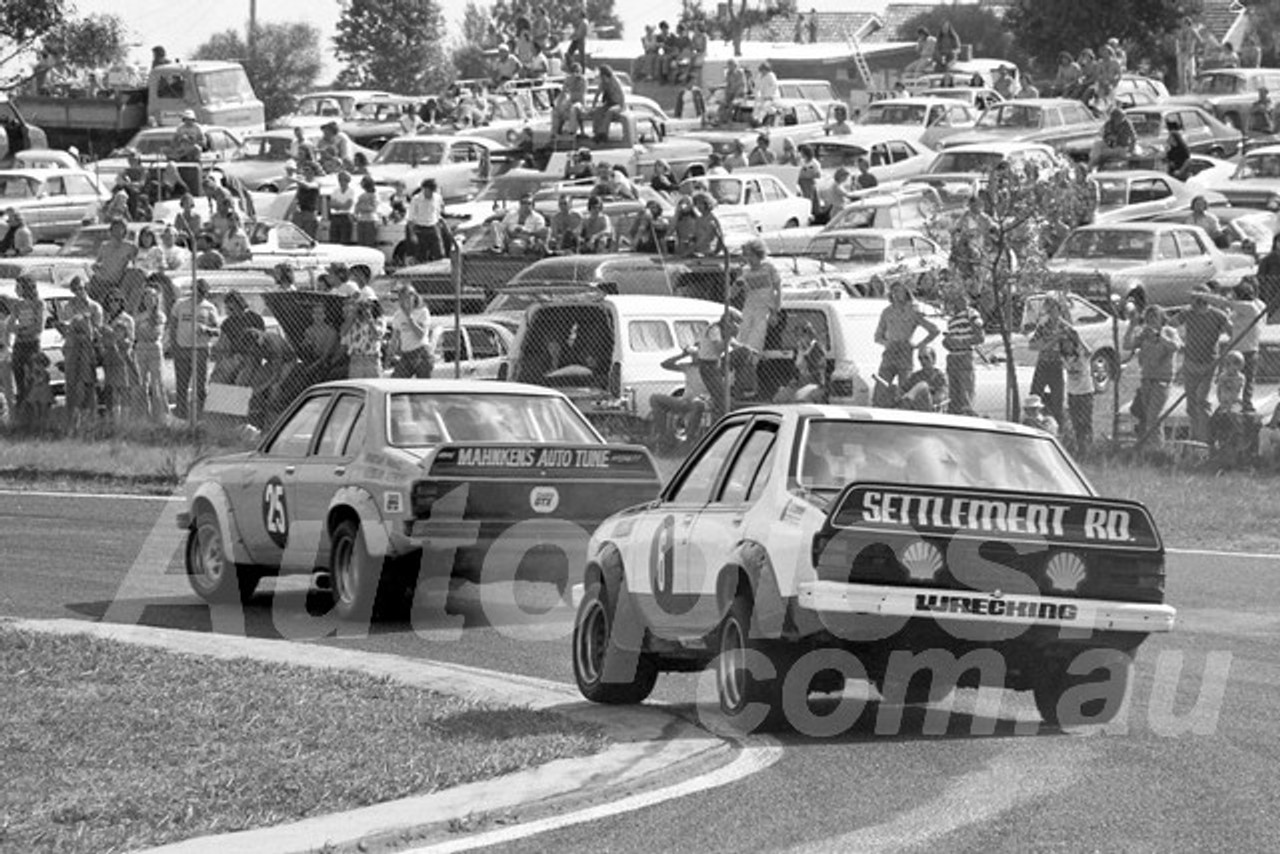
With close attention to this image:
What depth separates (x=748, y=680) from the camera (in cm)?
1077

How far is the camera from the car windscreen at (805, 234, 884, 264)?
34125 millimetres

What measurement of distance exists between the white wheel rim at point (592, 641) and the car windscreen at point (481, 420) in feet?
11.0

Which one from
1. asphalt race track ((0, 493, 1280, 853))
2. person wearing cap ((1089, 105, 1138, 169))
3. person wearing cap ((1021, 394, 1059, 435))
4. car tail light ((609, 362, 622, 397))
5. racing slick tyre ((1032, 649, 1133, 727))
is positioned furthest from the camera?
person wearing cap ((1089, 105, 1138, 169))

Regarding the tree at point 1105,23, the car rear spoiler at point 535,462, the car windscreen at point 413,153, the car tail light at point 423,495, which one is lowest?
the car windscreen at point 413,153

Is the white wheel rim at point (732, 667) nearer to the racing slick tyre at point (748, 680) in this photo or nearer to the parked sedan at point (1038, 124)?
the racing slick tyre at point (748, 680)

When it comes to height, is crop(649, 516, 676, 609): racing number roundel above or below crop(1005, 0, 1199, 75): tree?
below

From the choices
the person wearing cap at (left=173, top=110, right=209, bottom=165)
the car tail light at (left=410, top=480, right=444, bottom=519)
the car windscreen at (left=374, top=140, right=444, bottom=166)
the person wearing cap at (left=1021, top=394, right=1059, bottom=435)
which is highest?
the car tail light at (left=410, top=480, right=444, bottom=519)

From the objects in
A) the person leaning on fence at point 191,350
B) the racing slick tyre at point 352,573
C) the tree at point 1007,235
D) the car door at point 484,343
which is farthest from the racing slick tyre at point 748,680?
the car door at point 484,343

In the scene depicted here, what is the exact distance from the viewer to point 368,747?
33.8 feet

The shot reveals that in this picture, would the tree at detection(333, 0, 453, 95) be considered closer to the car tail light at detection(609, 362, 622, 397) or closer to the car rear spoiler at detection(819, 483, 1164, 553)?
the car tail light at detection(609, 362, 622, 397)

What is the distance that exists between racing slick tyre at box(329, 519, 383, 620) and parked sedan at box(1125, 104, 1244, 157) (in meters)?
32.8

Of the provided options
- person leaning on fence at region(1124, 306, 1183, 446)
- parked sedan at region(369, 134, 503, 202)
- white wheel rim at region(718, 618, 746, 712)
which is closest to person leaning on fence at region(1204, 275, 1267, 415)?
person leaning on fence at region(1124, 306, 1183, 446)

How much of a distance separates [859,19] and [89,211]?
179 feet

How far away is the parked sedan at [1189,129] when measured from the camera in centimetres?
4731
